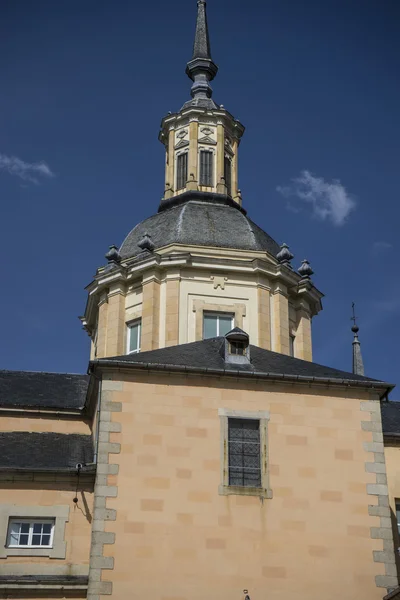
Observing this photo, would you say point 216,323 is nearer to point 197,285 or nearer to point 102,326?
point 197,285

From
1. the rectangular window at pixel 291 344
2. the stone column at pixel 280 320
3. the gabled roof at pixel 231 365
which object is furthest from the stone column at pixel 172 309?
the gabled roof at pixel 231 365

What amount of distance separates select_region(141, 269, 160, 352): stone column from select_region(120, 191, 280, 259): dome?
69.3 inches

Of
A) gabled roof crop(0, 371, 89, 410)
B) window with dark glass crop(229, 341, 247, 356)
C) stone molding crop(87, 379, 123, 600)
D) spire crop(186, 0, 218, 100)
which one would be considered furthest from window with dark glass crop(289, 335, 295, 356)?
spire crop(186, 0, 218, 100)

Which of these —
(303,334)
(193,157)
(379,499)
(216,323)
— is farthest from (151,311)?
(379,499)

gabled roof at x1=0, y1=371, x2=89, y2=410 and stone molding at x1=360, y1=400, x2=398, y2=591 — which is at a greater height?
gabled roof at x1=0, y1=371, x2=89, y2=410

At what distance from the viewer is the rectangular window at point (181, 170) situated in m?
38.3

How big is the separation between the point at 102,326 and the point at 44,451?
10802mm

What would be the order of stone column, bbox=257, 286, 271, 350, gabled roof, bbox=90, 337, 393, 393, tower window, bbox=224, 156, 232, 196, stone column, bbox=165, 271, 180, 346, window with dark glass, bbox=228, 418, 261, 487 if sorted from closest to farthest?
window with dark glass, bbox=228, 418, 261, 487 → gabled roof, bbox=90, 337, 393, 393 → stone column, bbox=165, 271, 180, 346 → stone column, bbox=257, 286, 271, 350 → tower window, bbox=224, 156, 232, 196

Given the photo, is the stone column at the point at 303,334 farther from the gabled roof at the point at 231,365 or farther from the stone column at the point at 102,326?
the gabled roof at the point at 231,365

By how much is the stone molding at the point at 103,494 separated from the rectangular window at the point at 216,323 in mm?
10276

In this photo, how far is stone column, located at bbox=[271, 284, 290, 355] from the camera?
32375mm

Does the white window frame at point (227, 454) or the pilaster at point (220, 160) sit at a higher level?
the pilaster at point (220, 160)

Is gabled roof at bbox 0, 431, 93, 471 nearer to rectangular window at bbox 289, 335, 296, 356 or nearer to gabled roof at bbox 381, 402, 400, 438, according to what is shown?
gabled roof at bbox 381, 402, 400, 438

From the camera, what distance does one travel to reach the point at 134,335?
107 feet
